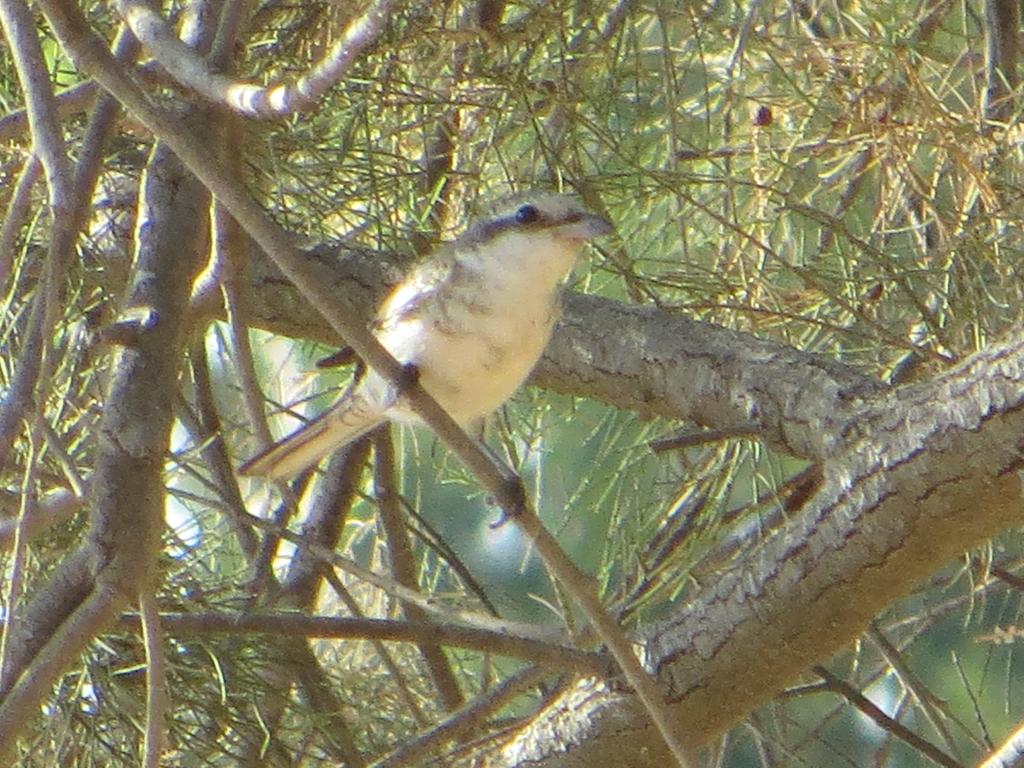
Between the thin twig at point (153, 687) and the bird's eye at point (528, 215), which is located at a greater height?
the bird's eye at point (528, 215)

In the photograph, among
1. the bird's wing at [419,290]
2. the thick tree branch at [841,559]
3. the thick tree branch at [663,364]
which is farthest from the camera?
the bird's wing at [419,290]

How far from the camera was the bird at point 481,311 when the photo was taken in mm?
2066

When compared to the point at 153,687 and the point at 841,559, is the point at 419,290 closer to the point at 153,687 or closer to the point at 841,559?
the point at 841,559

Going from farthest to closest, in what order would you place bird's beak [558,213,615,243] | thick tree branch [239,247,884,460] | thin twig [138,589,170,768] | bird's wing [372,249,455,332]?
1. bird's wing [372,249,455,332]
2. bird's beak [558,213,615,243]
3. thick tree branch [239,247,884,460]
4. thin twig [138,589,170,768]

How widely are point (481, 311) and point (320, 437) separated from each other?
0.32m

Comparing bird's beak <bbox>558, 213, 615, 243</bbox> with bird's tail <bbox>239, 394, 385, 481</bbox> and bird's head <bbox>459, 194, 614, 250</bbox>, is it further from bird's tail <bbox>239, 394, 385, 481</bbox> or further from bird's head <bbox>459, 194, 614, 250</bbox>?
bird's tail <bbox>239, 394, 385, 481</bbox>

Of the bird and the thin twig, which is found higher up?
the bird

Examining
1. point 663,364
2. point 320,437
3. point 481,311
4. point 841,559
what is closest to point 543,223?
point 481,311

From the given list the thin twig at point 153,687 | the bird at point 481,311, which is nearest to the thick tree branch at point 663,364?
the bird at point 481,311

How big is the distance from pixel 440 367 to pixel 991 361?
842 millimetres

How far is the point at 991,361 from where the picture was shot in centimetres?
147

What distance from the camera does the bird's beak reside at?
203 centimetres

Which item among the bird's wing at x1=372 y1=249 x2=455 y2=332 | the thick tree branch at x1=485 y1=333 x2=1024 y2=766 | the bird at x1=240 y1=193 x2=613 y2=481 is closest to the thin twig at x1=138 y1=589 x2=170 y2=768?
the thick tree branch at x1=485 y1=333 x2=1024 y2=766

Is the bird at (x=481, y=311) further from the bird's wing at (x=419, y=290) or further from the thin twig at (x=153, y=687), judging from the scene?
the thin twig at (x=153, y=687)
